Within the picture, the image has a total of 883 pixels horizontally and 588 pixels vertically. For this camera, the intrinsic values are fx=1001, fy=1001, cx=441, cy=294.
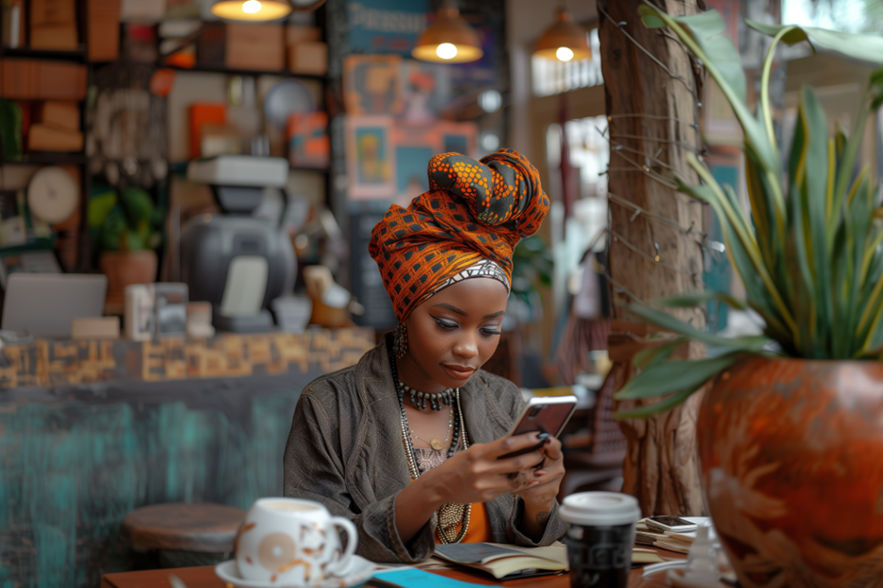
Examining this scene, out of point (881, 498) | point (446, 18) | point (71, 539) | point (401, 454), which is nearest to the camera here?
point (881, 498)

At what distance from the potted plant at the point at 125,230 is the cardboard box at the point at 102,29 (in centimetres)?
80

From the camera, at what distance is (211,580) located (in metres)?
1.30

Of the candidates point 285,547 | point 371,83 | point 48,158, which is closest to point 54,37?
point 48,158

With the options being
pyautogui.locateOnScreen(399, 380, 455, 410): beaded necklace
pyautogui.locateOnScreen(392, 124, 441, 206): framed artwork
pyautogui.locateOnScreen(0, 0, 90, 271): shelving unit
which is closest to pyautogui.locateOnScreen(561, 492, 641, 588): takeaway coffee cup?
pyautogui.locateOnScreen(399, 380, 455, 410): beaded necklace

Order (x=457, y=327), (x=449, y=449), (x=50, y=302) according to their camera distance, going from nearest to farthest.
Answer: (x=457, y=327) < (x=449, y=449) < (x=50, y=302)

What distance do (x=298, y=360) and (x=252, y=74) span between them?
3.45 metres

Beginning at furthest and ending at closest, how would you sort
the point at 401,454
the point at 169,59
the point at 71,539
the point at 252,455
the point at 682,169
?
the point at 169,59 → the point at 252,455 → the point at 71,539 → the point at 682,169 → the point at 401,454

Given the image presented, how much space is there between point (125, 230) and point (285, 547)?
5.01 m

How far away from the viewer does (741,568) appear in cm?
105

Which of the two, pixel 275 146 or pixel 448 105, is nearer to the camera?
pixel 275 146

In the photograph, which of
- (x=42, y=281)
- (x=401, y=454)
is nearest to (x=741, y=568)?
(x=401, y=454)

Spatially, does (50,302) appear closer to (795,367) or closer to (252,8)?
(252,8)

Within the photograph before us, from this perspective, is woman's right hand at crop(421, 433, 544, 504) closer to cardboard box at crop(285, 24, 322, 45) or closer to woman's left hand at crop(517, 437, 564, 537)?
woman's left hand at crop(517, 437, 564, 537)

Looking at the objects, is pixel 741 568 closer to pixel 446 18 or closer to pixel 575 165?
pixel 446 18
